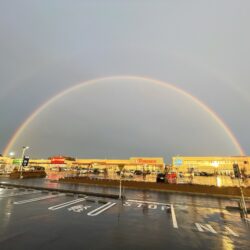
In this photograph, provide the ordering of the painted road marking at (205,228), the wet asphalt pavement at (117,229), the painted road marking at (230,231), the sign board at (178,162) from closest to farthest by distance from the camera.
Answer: the wet asphalt pavement at (117,229) < the painted road marking at (230,231) < the painted road marking at (205,228) < the sign board at (178,162)

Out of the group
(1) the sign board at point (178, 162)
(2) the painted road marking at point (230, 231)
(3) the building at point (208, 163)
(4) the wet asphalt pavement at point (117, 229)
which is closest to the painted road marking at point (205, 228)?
(4) the wet asphalt pavement at point (117, 229)

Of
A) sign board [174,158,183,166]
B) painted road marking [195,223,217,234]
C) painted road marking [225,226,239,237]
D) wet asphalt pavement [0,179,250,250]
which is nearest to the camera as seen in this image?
wet asphalt pavement [0,179,250,250]

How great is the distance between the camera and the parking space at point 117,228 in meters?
6.68

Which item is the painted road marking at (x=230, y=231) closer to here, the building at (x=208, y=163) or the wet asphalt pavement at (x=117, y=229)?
the wet asphalt pavement at (x=117, y=229)

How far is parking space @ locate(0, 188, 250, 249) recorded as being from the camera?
6680 millimetres

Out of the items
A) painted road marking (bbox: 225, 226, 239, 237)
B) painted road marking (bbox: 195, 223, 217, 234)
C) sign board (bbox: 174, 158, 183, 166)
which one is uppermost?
sign board (bbox: 174, 158, 183, 166)

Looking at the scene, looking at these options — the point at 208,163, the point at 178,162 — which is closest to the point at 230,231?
the point at 178,162

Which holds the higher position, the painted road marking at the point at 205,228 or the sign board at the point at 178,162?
the sign board at the point at 178,162

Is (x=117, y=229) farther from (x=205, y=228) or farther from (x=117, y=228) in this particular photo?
(x=205, y=228)

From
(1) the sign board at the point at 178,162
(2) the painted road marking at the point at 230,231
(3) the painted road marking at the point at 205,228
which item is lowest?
(2) the painted road marking at the point at 230,231

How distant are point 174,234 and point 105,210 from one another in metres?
5.24

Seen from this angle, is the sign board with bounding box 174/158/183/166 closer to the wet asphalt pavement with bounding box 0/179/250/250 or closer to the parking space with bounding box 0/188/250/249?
the parking space with bounding box 0/188/250/249

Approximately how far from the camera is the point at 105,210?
1196cm

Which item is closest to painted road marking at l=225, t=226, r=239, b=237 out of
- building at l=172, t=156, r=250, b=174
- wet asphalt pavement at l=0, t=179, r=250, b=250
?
wet asphalt pavement at l=0, t=179, r=250, b=250
